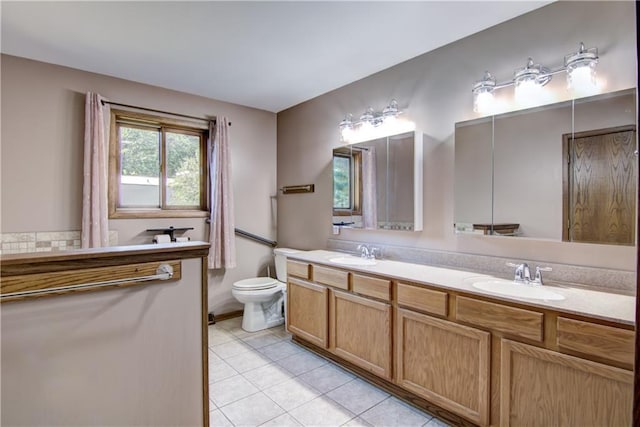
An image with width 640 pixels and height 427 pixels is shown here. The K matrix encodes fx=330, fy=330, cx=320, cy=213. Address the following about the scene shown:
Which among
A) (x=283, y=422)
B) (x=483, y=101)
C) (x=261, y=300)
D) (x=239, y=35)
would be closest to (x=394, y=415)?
(x=283, y=422)

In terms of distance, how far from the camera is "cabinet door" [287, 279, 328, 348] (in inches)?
107

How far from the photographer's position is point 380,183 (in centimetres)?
295

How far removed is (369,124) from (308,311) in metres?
1.76

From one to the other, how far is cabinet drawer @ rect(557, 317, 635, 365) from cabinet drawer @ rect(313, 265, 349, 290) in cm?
137

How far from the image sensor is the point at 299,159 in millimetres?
3885

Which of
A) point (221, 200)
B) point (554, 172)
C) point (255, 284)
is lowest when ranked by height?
point (255, 284)

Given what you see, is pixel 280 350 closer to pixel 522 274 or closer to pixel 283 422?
pixel 283 422

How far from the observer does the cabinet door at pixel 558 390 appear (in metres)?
A: 1.36

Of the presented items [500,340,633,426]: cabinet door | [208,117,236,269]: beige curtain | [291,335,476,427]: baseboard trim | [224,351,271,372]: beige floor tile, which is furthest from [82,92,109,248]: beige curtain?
[500,340,633,426]: cabinet door

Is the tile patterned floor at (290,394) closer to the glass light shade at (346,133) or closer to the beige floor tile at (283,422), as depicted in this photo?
the beige floor tile at (283,422)

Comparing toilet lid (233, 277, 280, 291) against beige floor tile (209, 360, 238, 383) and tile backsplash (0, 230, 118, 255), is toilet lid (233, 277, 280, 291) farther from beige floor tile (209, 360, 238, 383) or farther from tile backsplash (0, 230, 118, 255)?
tile backsplash (0, 230, 118, 255)

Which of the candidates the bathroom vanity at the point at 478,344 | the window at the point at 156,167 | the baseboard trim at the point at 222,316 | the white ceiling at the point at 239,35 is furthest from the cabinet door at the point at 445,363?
the window at the point at 156,167

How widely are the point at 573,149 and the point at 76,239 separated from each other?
3777mm

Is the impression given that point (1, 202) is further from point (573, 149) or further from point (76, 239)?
point (573, 149)
